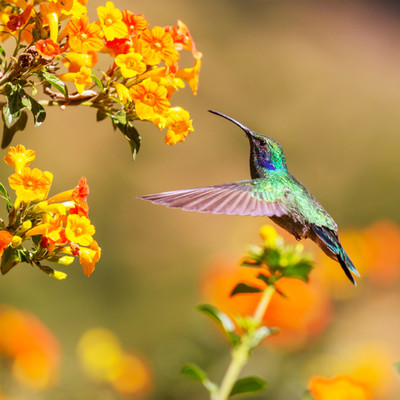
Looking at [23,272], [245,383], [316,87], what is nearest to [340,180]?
[316,87]

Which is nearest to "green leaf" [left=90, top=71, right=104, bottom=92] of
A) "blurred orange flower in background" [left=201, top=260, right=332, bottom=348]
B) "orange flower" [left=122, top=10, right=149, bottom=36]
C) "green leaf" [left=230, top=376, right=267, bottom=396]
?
"orange flower" [left=122, top=10, right=149, bottom=36]

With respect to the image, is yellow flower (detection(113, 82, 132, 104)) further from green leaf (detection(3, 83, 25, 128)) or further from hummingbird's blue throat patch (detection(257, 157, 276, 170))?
hummingbird's blue throat patch (detection(257, 157, 276, 170))

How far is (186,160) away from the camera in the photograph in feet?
17.5

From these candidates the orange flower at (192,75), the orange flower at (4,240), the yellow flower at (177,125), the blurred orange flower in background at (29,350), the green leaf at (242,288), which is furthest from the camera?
the blurred orange flower in background at (29,350)

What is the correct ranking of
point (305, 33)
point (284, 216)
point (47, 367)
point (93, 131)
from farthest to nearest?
point (305, 33), point (93, 131), point (47, 367), point (284, 216)

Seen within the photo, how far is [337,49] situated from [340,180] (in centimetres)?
341

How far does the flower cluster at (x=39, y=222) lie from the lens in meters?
0.93

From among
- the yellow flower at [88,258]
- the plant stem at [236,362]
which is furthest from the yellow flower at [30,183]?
the plant stem at [236,362]

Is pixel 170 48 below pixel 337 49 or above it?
above

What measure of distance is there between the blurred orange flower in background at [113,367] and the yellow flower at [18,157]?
1.13 m

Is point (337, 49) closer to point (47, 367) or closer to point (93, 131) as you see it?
point (93, 131)

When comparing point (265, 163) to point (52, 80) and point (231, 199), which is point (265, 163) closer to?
point (231, 199)

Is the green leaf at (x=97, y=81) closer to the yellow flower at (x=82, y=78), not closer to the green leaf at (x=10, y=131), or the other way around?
the yellow flower at (x=82, y=78)

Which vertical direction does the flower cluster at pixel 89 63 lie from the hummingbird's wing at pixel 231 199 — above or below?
above
